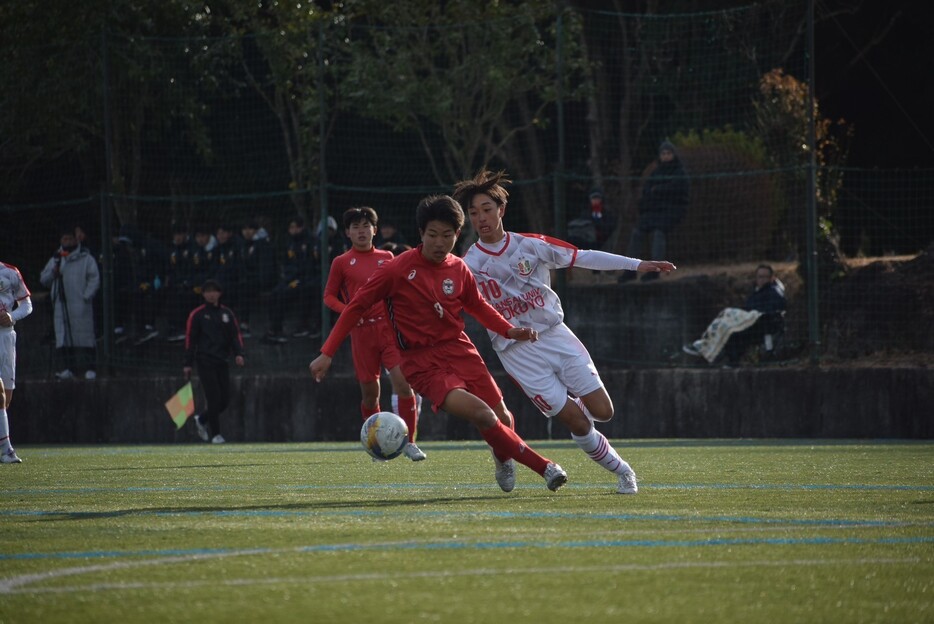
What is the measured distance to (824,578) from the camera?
5.23m

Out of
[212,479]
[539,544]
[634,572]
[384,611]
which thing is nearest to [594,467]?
[212,479]

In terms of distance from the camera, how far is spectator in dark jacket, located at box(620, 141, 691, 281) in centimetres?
1748

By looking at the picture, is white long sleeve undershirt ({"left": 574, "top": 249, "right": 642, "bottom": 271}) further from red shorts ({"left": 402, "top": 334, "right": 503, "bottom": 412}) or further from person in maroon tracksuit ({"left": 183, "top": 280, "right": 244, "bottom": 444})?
person in maroon tracksuit ({"left": 183, "top": 280, "right": 244, "bottom": 444})

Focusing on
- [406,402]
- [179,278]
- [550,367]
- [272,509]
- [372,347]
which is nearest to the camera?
[272,509]

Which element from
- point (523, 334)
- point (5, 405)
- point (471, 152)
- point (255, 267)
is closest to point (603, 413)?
point (523, 334)

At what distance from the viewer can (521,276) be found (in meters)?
9.79

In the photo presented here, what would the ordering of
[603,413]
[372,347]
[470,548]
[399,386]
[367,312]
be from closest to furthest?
1. [470,548]
2. [603,413]
3. [399,386]
4. [367,312]
5. [372,347]

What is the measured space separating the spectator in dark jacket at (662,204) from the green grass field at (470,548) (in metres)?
7.02

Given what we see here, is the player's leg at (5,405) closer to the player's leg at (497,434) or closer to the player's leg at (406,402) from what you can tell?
the player's leg at (406,402)

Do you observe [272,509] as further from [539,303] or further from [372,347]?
[372,347]

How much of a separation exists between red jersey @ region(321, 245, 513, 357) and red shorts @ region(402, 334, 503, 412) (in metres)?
0.06

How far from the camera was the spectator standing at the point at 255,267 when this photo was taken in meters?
18.6

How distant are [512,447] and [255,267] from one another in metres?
10.6

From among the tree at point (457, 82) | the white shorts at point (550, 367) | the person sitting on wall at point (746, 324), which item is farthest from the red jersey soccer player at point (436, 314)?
the tree at point (457, 82)
